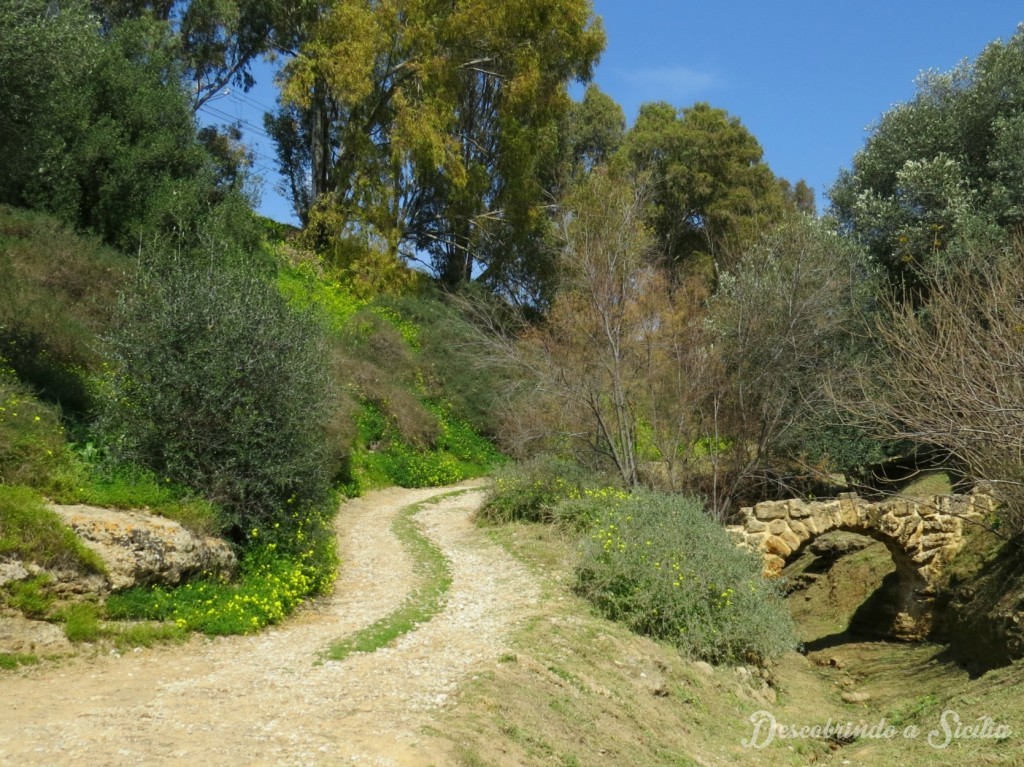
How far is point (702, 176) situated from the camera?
37.0 meters

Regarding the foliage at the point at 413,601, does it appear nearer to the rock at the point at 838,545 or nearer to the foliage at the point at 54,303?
the foliage at the point at 54,303

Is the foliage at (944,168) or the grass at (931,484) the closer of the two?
the foliage at (944,168)

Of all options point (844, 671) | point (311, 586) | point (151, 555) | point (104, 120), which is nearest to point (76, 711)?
point (151, 555)

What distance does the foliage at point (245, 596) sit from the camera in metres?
8.71

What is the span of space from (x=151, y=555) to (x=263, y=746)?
3584mm

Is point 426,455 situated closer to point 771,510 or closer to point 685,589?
point 771,510

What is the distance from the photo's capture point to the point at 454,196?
104 ft

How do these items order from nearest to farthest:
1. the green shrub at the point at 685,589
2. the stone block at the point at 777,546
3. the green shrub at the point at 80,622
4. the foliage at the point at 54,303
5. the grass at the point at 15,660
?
the grass at the point at 15,660 → the green shrub at the point at 80,622 → the green shrub at the point at 685,589 → the foliage at the point at 54,303 → the stone block at the point at 777,546

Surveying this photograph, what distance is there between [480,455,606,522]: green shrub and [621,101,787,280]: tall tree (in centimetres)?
2099

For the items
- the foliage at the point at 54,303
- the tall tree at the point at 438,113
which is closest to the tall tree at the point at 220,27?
the tall tree at the point at 438,113

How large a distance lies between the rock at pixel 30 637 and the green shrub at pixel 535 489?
9.55m

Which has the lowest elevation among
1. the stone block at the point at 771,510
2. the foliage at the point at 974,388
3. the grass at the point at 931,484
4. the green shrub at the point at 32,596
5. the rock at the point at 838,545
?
the green shrub at the point at 32,596

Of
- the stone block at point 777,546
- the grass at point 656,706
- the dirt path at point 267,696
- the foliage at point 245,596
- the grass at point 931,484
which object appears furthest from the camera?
the grass at point 931,484

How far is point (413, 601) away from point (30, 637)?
4613 mm
